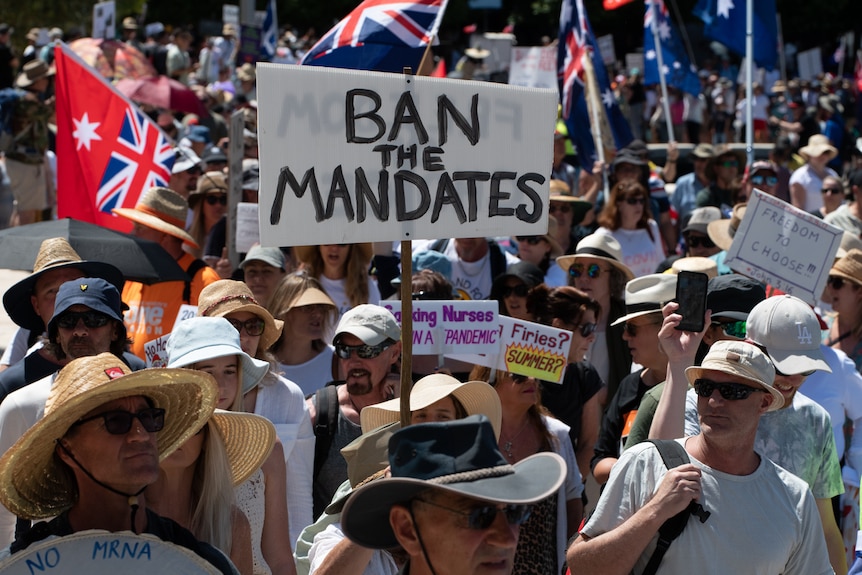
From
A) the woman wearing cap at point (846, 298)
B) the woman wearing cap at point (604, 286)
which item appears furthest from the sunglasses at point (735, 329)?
the woman wearing cap at point (846, 298)

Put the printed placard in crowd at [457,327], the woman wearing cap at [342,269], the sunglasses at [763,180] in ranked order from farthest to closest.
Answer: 1. the sunglasses at [763,180]
2. the woman wearing cap at [342,269]
3. the printed placard in crowd at [457,327]

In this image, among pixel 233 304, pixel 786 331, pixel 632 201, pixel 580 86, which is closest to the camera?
pixel 786 331

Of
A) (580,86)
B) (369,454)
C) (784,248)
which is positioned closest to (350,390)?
(369,454)

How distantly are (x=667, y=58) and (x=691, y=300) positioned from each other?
34.9ft

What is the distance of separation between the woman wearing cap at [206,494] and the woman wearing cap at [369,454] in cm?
21

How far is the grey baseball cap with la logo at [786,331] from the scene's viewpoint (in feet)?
15.1

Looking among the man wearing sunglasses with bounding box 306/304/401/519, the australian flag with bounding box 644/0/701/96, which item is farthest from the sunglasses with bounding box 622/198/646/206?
the australian flag with bounding box 644/0/701/96

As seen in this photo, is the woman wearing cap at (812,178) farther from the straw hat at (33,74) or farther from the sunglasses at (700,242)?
the straw hat at (33,74)

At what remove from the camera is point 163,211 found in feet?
23.7

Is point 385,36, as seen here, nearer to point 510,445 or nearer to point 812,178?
point 510,445

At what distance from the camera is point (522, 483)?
2.73m

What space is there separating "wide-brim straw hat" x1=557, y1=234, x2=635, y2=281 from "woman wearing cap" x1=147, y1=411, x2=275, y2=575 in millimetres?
3676

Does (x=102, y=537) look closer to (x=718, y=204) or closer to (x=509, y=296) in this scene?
(x=509, y=296)

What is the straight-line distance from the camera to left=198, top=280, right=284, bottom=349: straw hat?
17.2 ft
